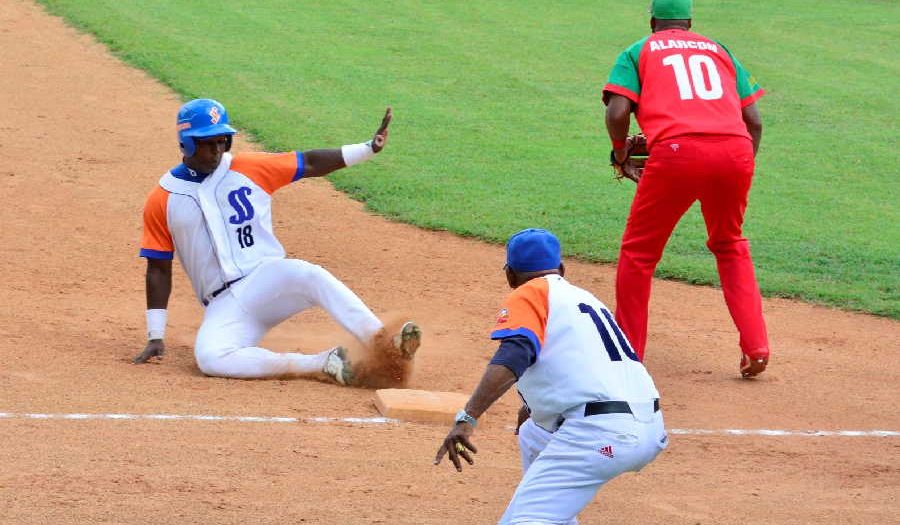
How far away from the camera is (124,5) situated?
1952cm

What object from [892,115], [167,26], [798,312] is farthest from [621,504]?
[167,26]

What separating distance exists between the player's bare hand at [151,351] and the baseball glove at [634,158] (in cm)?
285

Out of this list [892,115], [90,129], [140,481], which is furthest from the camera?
[892,115]

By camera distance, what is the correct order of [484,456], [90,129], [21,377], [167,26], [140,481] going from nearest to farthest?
[140,481]
[484,456]
[21,377]
[90,129]
[167,26]

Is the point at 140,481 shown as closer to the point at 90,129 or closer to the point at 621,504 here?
the point at 621,504

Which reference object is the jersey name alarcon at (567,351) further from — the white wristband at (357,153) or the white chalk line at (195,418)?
the white wristband at (357,153)

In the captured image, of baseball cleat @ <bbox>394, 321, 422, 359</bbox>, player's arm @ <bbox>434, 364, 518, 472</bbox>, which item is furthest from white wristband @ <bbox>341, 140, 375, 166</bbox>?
player's arm @ <bbox>434, 364, 518, 472</bbox>

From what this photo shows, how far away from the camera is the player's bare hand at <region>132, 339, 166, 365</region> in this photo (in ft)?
25.9

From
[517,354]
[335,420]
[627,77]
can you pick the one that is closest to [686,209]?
[627,77]

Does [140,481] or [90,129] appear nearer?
[140,481]

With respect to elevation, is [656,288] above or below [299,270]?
below

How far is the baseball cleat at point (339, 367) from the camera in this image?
764 centimetres

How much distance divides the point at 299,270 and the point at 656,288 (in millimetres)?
3405

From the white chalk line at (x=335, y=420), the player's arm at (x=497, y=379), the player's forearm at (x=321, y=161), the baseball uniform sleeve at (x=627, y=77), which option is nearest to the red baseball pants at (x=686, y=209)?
the baseball uniform sleeve at (x=627, y=77)
